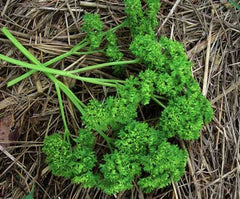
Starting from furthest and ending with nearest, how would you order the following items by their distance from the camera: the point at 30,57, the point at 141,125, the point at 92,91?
the point at 92,91
the point at 30,57
the point at 141,125

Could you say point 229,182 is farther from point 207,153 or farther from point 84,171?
point 84,171

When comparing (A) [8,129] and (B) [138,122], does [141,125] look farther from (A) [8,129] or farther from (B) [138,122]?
(A) [8,129]

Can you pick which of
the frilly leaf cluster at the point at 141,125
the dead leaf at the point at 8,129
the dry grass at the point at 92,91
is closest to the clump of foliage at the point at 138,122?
the frilly leaf cluster at the point at 141,125

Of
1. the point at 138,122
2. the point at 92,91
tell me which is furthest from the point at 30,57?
the point at 138,122

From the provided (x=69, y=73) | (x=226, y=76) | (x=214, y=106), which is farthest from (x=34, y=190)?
(x=226, y=76)

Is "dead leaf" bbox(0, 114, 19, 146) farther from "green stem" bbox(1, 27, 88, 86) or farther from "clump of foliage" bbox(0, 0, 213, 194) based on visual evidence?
"clump of foliage" bbox(0, 0, 213, 194)

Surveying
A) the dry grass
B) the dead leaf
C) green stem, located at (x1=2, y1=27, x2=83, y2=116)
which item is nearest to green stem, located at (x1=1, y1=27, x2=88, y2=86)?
green stem, located at (x1=2, y1=27, x2=83, y2=116)
